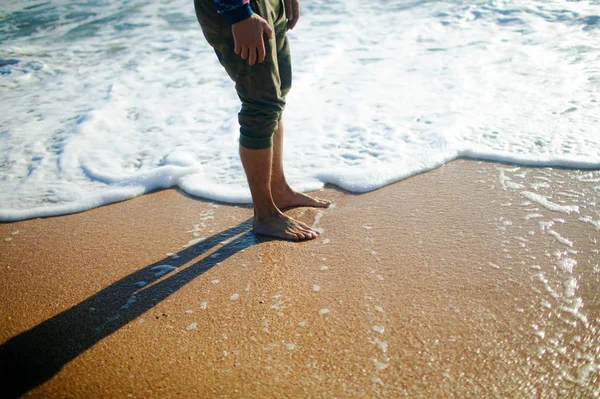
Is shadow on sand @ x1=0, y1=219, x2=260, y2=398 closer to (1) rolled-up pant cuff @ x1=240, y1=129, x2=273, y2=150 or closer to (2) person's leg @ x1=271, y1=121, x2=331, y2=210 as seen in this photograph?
(2) person's leg @ x1=271, y1=121, x2=331, y2=210

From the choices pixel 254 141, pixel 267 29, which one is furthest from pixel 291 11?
pixel 254 141

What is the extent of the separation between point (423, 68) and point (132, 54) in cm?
346

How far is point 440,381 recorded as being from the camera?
1680 mm

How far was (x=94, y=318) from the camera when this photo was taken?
2.08m

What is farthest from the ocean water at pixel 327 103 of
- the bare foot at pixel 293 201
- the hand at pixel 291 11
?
the hand at pixel 291 11

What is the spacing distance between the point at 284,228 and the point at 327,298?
563 mm

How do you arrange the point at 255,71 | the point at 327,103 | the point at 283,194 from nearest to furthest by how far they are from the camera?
the point at 255,71 < the point at 283,194 < the point at 327,103

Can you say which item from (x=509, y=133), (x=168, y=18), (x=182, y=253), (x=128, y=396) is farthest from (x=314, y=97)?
(x=168, y=18)

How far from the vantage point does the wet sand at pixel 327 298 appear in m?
1.73

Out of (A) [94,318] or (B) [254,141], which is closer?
(A) [94,318]

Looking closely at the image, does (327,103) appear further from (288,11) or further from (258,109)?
(258,109)

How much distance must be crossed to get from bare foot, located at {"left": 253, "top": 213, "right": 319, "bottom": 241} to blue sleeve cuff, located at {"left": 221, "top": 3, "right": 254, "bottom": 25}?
0.96 m

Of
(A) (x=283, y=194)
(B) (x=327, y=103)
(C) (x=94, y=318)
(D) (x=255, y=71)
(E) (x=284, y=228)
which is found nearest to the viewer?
(C) (x=94, y=318)

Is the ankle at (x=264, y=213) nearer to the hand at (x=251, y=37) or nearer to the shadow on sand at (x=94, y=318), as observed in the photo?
the shadow on sand at (x=94, y=318)
